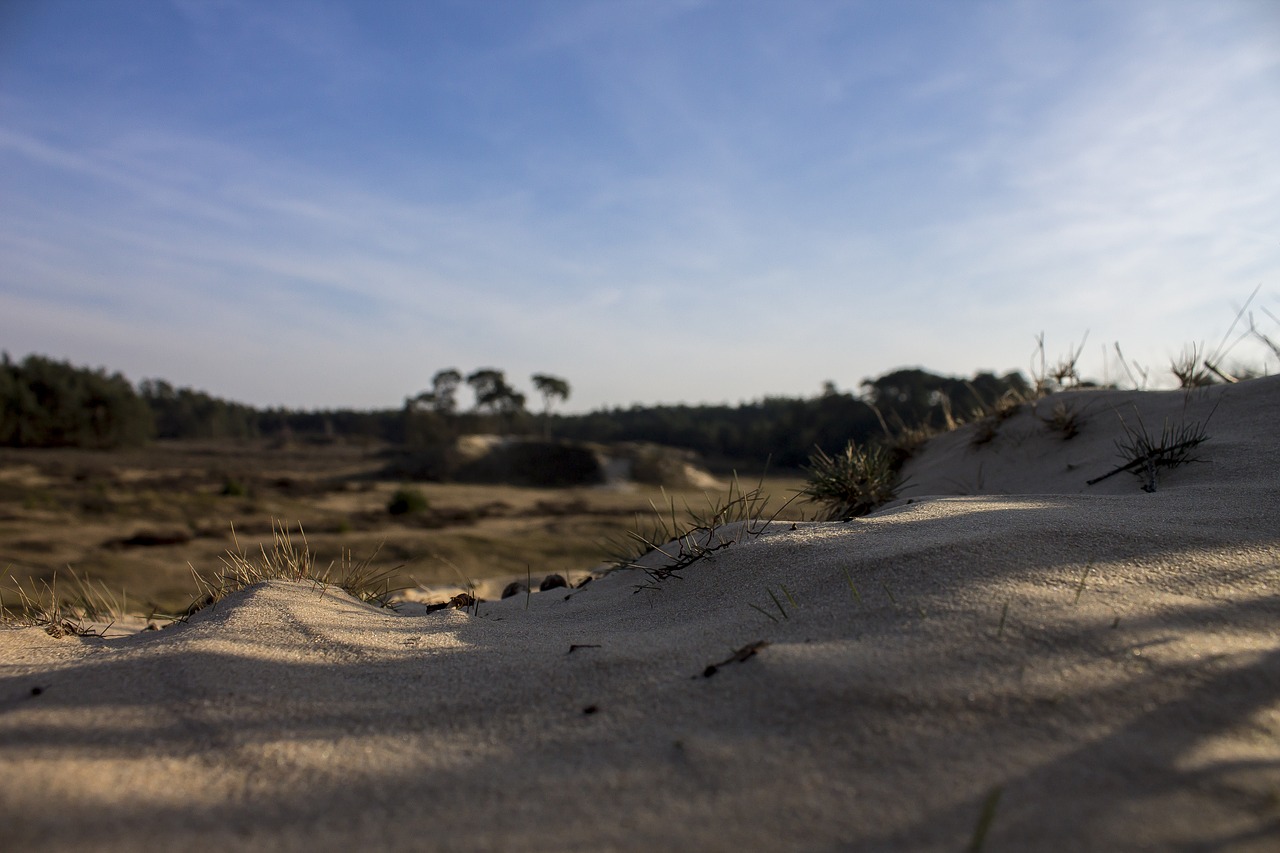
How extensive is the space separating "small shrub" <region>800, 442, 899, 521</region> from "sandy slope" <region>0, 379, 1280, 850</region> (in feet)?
4.18

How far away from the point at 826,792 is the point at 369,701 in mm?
1029

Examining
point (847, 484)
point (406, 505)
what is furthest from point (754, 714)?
point (406, 505)

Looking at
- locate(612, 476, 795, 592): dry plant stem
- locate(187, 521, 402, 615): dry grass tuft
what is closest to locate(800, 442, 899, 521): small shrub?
locate(612, 476, 795, 592): dry plant stem

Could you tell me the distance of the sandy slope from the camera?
110 centimetres

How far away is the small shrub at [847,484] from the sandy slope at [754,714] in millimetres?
1273

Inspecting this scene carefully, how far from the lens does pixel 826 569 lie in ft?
6.86

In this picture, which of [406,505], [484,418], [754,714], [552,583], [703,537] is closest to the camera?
[754,714]

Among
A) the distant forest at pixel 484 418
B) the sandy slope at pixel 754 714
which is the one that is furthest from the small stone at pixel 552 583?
the distant forest at pixel 484 418

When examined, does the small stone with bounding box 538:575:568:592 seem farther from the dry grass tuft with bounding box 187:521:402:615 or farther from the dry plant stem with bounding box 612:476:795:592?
the dry grass tuft with bounding box 187:521:402:615

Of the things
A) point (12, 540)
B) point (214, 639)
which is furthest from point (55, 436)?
point (214, 639)

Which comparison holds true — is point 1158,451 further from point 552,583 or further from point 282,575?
point 282,575

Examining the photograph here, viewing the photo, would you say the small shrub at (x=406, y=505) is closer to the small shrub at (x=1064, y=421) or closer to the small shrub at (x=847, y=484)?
the small shrub at (x=847, y=484)

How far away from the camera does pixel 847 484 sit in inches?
143

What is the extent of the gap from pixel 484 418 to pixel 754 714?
4498cm
